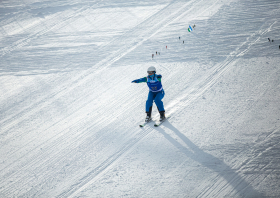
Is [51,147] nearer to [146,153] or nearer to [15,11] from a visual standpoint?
[146,153]

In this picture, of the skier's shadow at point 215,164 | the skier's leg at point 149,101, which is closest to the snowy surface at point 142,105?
the skier's shadow at point 215,164

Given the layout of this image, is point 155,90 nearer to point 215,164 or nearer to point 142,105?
A: point 142,105

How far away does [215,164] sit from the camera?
4473 millimetres

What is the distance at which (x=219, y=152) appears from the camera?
15.5ft

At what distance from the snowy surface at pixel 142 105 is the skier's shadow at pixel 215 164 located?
21 millimetres

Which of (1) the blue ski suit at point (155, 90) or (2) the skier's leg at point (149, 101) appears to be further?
(2) the skier's leg at point (149, 101)

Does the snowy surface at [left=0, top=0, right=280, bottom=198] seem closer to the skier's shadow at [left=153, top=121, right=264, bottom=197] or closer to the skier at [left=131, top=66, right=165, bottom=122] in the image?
the skier's shadow at [left=153, top=121, right=264, bottom=197]

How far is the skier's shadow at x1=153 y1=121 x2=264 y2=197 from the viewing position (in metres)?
3.93

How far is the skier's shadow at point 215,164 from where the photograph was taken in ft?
12.9

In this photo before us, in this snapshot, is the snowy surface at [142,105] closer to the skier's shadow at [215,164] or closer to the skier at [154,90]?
the skier's shadow at [215,164]

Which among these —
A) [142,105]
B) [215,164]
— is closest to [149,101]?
[142,105]

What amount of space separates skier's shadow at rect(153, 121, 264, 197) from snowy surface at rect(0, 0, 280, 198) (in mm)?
21

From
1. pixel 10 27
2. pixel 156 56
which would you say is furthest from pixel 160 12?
pixel 10 27

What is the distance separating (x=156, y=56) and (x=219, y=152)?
531 centimetres
